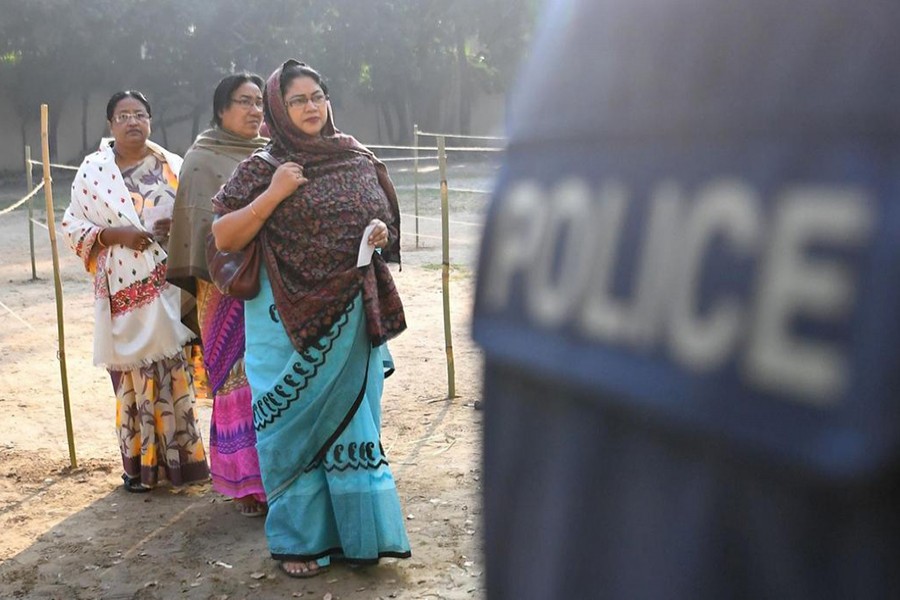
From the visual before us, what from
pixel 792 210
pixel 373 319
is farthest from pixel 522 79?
pixel 373 319

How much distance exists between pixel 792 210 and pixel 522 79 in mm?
265

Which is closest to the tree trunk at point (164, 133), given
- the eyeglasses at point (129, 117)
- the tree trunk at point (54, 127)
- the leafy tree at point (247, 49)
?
the leafy tree at point (247, 49)

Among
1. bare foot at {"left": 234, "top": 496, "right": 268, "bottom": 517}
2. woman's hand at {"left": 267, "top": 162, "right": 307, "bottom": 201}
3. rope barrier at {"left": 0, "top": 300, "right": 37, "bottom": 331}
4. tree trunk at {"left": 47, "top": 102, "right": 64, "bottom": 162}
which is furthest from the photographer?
tree trunk at {"left": 47, "top": 102, "right": 64, "bottom": 162}

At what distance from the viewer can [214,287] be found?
3.78 metres

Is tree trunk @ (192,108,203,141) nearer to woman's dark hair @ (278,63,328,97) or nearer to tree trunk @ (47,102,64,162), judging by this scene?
tree trunk @ (47,102,64,162)

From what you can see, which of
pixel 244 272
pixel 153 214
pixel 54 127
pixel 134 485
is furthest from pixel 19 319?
pixel 54 127

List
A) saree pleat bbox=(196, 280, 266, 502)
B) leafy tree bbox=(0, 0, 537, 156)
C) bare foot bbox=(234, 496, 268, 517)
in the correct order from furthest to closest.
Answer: leafy tree bbox=(0, 0, 537, 156) < bare foot bbox=(234, 496, 268, 517) < saree pleat bbox=(196, 280, 266, 502)

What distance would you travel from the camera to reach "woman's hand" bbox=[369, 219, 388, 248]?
10.3 ft

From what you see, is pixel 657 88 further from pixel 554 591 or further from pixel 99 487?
pixel 99 487

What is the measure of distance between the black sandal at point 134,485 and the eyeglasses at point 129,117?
1.38m

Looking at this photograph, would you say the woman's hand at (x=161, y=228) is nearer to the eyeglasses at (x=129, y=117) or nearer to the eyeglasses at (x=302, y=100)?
the eyeglasses at (x=129, y=117)

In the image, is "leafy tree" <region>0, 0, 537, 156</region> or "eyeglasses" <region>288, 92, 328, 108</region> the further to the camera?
"leafy tree" <region>0, 0, 537, 156</region>

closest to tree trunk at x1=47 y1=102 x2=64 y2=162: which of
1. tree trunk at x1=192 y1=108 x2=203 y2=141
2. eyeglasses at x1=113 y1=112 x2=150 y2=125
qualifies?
tree trunk at x1=192 y1=108 x2=203 y2=141

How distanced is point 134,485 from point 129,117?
4.68 feet
